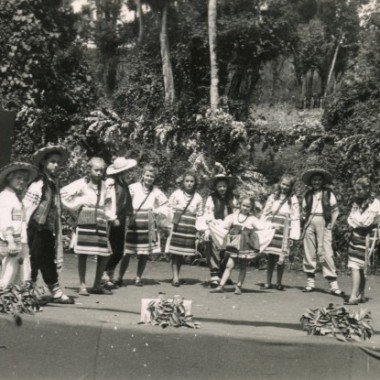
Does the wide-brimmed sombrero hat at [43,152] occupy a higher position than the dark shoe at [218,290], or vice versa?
the wide-brimmed sombrero hat at [43,152]

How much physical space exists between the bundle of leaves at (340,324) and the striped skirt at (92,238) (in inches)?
121

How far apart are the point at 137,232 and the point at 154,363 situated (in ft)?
13.7

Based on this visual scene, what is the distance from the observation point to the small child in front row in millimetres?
9641

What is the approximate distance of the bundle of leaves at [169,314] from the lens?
20.3ft

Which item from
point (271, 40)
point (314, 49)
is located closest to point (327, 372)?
point (271, 40)

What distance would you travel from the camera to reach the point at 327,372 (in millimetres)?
5887

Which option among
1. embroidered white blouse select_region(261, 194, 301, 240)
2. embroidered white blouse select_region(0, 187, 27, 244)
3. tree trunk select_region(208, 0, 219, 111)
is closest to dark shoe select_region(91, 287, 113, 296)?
embroidered white blouse select_region(0, 187, 27, 244)

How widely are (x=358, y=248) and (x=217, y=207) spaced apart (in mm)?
1976

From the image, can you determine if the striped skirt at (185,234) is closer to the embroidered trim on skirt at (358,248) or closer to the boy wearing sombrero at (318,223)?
the boy wearing sombrero at (318,223)

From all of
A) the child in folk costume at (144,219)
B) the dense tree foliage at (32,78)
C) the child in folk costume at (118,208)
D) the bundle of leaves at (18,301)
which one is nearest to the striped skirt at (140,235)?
the child in folk costume at (144,219)

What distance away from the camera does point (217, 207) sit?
10.3 m

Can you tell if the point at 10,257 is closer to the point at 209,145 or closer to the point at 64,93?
the point at 209,145

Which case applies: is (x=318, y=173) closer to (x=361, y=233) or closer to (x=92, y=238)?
(x=361, y=233)

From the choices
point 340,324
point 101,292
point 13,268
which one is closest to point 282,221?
point 101,292
